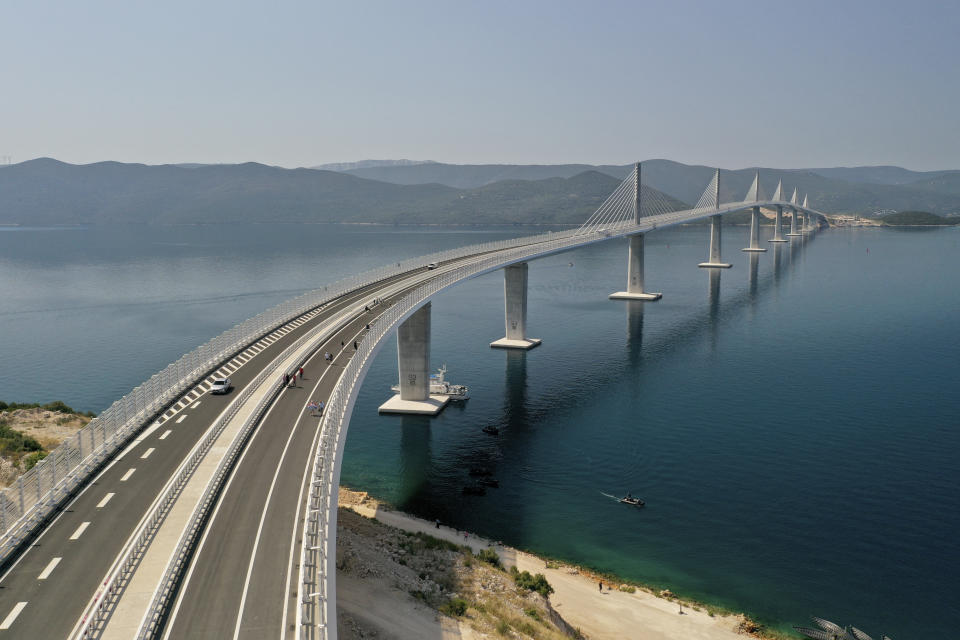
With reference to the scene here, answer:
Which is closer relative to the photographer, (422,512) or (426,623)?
(426,623)

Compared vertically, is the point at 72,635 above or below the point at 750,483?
above

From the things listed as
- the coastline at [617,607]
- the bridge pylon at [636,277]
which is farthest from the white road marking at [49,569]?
the bridge pylon at [636,277]

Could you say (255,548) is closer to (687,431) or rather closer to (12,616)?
(12,616)

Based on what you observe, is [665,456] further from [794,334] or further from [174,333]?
[174,333]

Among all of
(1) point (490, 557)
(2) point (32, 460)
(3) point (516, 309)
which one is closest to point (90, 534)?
(2) point (32, 460)

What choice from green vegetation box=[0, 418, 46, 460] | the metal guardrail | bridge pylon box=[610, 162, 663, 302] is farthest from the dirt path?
bridge pylon box=[610, 162, 663, 302]

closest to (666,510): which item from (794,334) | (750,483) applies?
(750,483)
